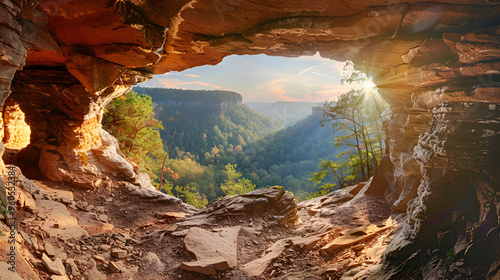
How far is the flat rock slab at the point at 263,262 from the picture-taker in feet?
18.9

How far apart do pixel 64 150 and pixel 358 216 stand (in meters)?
12.3

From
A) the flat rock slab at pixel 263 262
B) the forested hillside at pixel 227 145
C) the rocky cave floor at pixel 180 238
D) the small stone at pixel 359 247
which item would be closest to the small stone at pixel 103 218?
the rocky cave floor at pixel 180 238

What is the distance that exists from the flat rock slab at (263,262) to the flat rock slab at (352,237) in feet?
3.84

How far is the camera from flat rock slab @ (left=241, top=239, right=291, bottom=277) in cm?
577

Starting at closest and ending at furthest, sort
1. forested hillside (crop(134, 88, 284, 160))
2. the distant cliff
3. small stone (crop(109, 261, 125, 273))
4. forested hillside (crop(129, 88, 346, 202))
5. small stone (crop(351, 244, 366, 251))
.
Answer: small stone (crop(109, 261, 125, 273)) < small stone (crop(351, 244, 366, 251)) < forested hillside (crop(129, 88, 346, 202)) < forested hillside (crop(134, 88, 284, 160)) < the distant cliff

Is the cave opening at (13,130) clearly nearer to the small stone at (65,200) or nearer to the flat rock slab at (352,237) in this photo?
the small stone at (65,200)

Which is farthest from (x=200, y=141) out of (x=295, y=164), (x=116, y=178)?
(x=116, y=178)

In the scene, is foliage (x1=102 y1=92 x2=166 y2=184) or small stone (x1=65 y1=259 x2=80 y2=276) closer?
small stone (x1=65 y1=259 x2=80 y2=276)

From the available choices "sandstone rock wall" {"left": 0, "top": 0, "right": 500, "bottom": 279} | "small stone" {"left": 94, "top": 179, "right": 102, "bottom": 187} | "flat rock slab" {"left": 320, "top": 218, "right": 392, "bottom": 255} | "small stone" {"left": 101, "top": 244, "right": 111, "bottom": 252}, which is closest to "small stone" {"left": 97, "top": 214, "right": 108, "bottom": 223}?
"small stone" {"left": 94, "top": 179, "right": 102, "bottom": 187}

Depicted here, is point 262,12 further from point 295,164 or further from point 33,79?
point 295,164

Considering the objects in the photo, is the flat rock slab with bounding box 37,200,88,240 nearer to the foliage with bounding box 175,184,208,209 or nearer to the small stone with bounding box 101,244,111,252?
the small stone with bounding box 101,244,111,252

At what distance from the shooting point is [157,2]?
4.93 metres

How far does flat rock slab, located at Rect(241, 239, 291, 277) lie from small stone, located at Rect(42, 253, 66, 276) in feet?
12.3

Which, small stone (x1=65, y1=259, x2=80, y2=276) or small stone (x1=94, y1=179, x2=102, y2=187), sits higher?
small stone (x1=94, y1=179, x2=102, y2=187)
